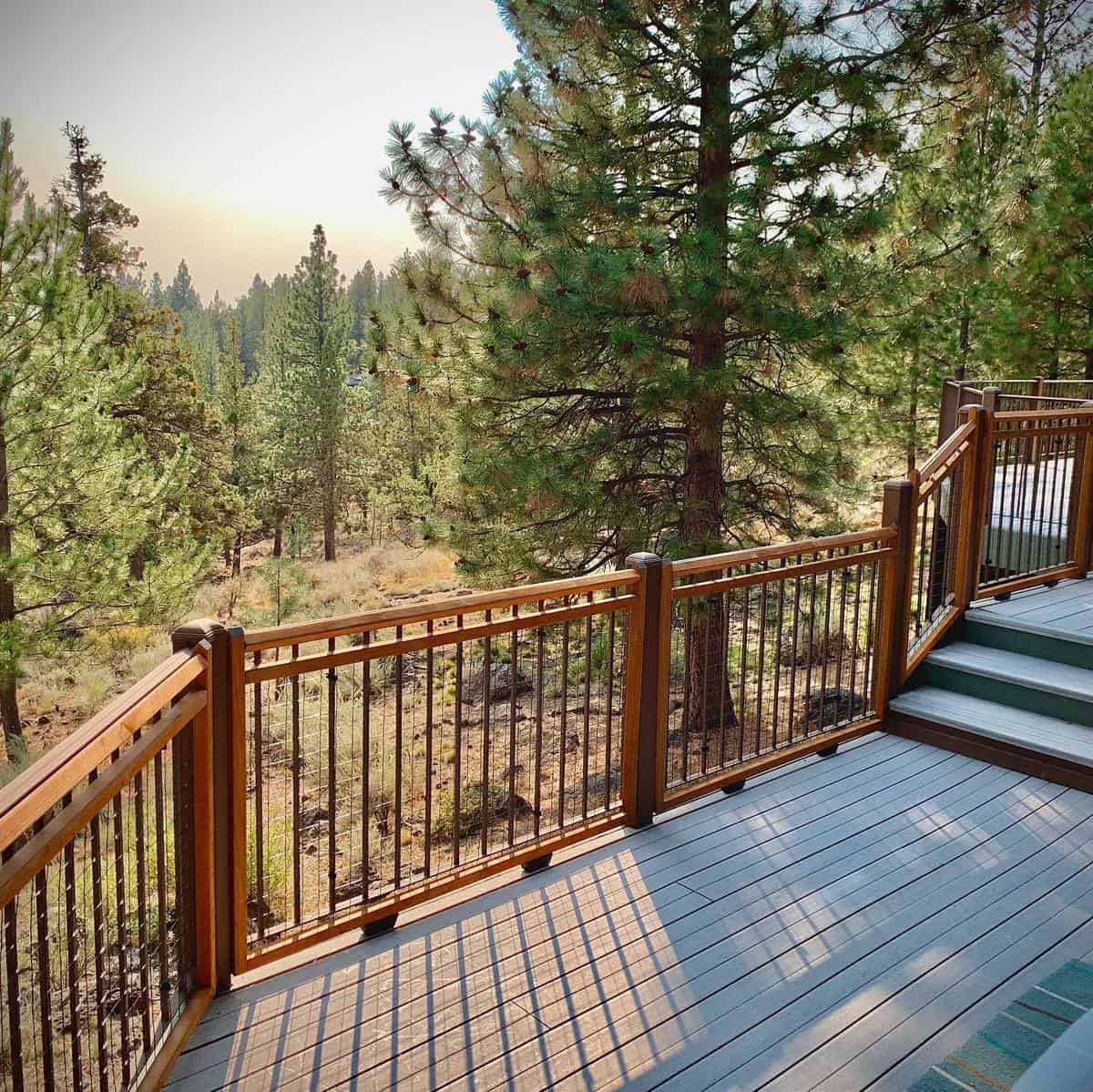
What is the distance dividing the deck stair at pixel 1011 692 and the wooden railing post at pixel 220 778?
11.7 ft

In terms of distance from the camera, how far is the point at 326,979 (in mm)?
2686

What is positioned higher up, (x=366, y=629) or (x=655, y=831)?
(x=366, y=629)

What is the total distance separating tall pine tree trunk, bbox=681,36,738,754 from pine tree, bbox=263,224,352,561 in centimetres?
1944

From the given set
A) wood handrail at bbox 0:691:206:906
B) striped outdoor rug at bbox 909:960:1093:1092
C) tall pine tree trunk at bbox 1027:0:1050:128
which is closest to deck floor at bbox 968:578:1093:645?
striped outdoor rug at bbox 909:960:1093:1092

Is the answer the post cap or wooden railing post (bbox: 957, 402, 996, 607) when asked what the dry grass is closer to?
the post cap

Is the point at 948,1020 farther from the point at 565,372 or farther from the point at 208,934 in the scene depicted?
the point at 565,372

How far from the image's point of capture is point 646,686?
3672 millimetres

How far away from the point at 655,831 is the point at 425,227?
22.3 feet

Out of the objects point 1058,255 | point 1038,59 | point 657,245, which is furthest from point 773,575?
point 1038,59

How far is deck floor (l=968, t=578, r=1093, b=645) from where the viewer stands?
5.04 meters

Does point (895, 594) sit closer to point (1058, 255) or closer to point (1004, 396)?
point (1004, 396)

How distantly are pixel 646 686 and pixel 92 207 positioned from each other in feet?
60.5

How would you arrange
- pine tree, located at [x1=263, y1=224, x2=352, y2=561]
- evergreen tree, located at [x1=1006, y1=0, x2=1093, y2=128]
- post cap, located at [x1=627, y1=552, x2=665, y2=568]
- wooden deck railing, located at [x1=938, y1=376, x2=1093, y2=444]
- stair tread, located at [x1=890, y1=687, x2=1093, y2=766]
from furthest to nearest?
pine tree, located at [x1=263, y1=224, x2=352, y2=561] → evergreen tree, located at [x1=1006, y1=0, x2=1093, y2=128] → wooden deck railing, located at [x1=938, y1=376, x2=1093, y2=444] → stair tread, located at [x1=890, y1=687, x2=1093, y2=766] → post cap, located at [x1=627, y1=552, x2=665, y2=568]

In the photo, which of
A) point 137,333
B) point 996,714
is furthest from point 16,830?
point 137,333
